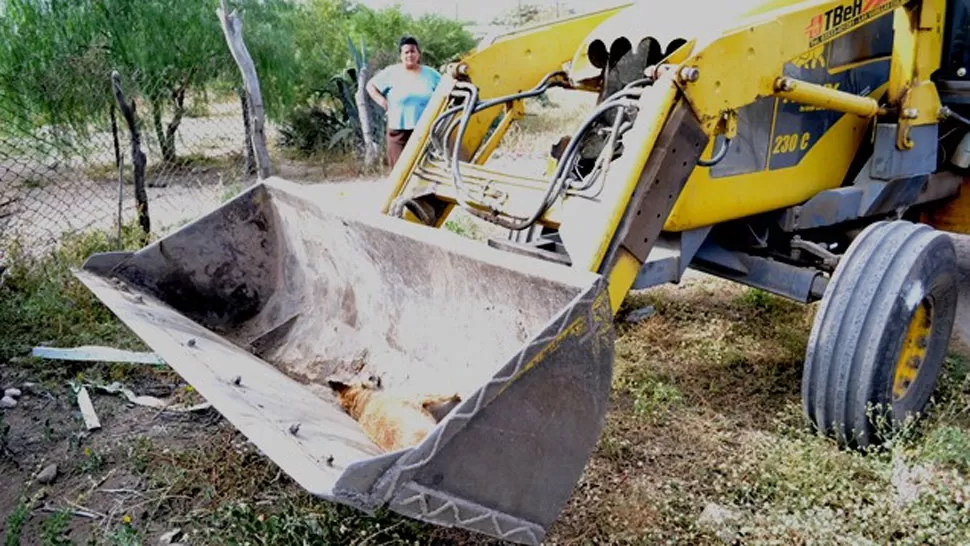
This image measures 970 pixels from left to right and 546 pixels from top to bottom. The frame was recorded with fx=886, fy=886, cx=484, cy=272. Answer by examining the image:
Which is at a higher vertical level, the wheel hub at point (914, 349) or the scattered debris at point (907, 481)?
the wheel hub at point (914, 349)

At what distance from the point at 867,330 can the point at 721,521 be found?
39.9 inches

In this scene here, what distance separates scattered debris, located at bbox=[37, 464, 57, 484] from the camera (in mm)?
3795

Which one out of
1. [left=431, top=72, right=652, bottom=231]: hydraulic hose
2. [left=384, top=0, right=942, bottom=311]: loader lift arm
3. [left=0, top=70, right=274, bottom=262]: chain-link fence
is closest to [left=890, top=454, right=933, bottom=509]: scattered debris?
[left=384, top=0, right=942, bottom=311]: loader lift arm

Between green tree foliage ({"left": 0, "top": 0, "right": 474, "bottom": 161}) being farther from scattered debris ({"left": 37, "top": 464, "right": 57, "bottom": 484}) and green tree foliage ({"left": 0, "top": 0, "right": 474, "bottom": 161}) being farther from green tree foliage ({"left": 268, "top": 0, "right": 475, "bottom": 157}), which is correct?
scattered debris ({"left": 37, "top": 464, "right": 57, "bottom": 484})

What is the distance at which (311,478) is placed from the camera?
93.4 inches

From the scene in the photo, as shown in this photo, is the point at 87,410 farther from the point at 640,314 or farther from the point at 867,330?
the point at 867,330

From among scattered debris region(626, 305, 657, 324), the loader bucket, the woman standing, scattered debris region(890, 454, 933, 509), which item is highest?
the woman standing

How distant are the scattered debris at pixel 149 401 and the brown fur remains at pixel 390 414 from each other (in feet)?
3.62

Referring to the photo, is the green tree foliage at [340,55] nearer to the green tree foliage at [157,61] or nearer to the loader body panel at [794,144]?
the green tree foliage at [157,61]

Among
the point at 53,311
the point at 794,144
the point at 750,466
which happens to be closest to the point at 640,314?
the point at 794,144

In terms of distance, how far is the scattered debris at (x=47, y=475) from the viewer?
3795 mm

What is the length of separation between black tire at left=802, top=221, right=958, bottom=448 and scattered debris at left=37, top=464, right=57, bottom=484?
3241 millimetres

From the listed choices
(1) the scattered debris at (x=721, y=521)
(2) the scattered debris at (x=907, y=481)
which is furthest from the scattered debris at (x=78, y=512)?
(2) the scattered debris at (x=907, y=481)

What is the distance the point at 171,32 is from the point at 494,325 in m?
8.78
